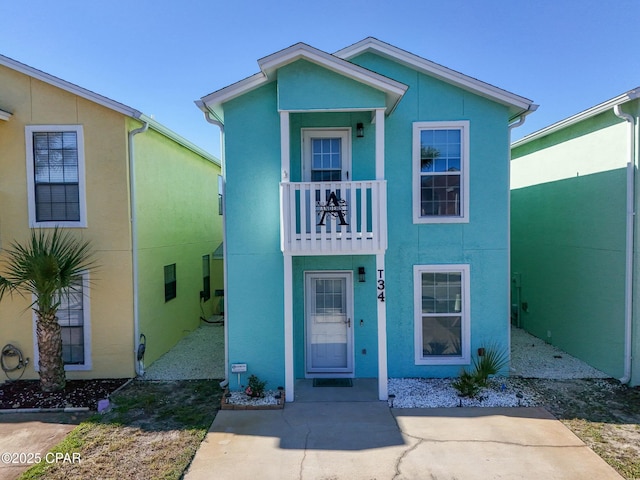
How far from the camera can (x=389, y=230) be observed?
24.3ft

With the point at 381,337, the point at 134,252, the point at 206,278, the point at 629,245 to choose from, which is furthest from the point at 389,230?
the point at 206,278

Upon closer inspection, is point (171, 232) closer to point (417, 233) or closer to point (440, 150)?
point (417, 233)

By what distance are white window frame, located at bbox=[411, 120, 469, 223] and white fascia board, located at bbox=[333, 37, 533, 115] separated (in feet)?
2.15

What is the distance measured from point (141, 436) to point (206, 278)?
7610 mm

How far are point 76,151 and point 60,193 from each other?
92cm

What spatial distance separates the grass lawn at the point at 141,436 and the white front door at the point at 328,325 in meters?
1.99

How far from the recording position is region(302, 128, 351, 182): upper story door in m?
7.35

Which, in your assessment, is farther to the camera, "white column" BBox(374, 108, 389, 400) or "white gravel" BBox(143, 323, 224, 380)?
"white gravel" BBox(143, 323, 224, 380)

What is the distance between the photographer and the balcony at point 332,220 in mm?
6324

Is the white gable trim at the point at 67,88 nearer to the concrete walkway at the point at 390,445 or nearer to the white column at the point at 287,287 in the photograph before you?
the white column at the point at 287,287

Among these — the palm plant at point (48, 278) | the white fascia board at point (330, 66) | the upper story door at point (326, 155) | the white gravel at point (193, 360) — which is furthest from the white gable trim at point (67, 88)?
the white gravel at point (193, 360)

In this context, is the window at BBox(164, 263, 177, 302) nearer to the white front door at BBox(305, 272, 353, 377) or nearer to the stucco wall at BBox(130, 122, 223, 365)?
the stucco wall at BBox(130, 122, 223, 365)

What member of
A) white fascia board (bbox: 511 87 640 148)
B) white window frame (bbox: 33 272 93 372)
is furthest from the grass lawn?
white fascia board (bbox: 511 87 640 148)

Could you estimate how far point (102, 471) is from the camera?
467cm
